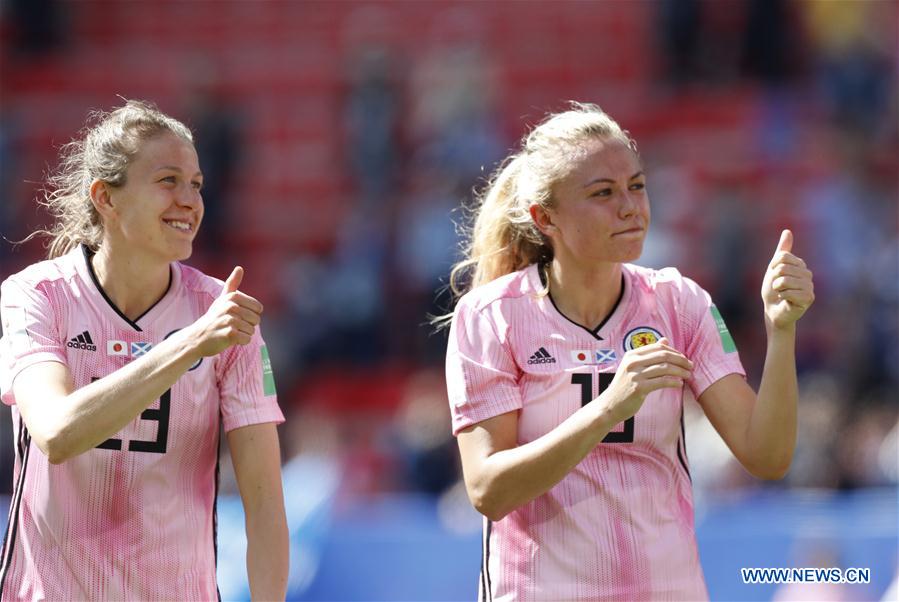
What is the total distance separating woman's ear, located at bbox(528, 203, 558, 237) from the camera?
3941 mm

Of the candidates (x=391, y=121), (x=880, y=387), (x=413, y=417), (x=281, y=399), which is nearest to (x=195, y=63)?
(x=391, y=121)

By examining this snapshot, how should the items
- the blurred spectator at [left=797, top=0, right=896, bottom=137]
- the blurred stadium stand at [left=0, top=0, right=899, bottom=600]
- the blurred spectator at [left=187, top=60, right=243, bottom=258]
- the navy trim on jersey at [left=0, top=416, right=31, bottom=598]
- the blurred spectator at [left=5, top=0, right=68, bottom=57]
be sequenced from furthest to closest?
1. the blurred spectator at [left=5, top=0, right=68, bottom=57]
2. the blurred spectator at [left=797, top=0, right=896, bottom=137]
3. the blurred spectator at [left=187, top=60, right=243, bottom=258]
4. the blurred stadium stand at [left=0, top=0, right=899, bottom=600]
5. the navy trim on jersey at [left=0, top=416, right=31, bottom=598]

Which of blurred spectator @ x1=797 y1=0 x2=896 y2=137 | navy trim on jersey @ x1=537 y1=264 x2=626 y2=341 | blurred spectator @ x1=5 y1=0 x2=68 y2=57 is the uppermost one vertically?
blurred spectator @ x1=5 y1=0 x2=68 y2=57

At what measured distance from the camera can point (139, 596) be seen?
12.1ft

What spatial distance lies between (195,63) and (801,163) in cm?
602

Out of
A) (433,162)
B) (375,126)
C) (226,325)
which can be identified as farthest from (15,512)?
(375,126)

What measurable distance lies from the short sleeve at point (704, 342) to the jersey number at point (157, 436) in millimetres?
1464

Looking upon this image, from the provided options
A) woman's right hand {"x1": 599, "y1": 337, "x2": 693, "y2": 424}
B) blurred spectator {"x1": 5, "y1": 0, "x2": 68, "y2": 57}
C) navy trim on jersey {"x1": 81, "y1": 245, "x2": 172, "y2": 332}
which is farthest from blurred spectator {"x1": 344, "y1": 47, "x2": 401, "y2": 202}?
woman's right hand {"x1": 599, "y1": 337, "x2": 693, "y2": 424}

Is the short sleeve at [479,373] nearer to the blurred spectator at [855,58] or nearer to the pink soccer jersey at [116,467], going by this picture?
the pink soccer jersey at [116,467]

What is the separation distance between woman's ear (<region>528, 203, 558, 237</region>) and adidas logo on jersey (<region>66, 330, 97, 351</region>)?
4.31ft

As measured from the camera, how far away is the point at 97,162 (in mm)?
3986

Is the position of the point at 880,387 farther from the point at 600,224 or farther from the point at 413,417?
the point at 600,224

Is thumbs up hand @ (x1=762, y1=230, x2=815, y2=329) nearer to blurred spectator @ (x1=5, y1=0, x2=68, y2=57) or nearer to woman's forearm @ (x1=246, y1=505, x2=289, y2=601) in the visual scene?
woman's forearm @ (x1=246, y1=505, x2=289, y2=601)

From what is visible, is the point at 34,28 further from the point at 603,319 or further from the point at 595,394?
the point at 595,394
